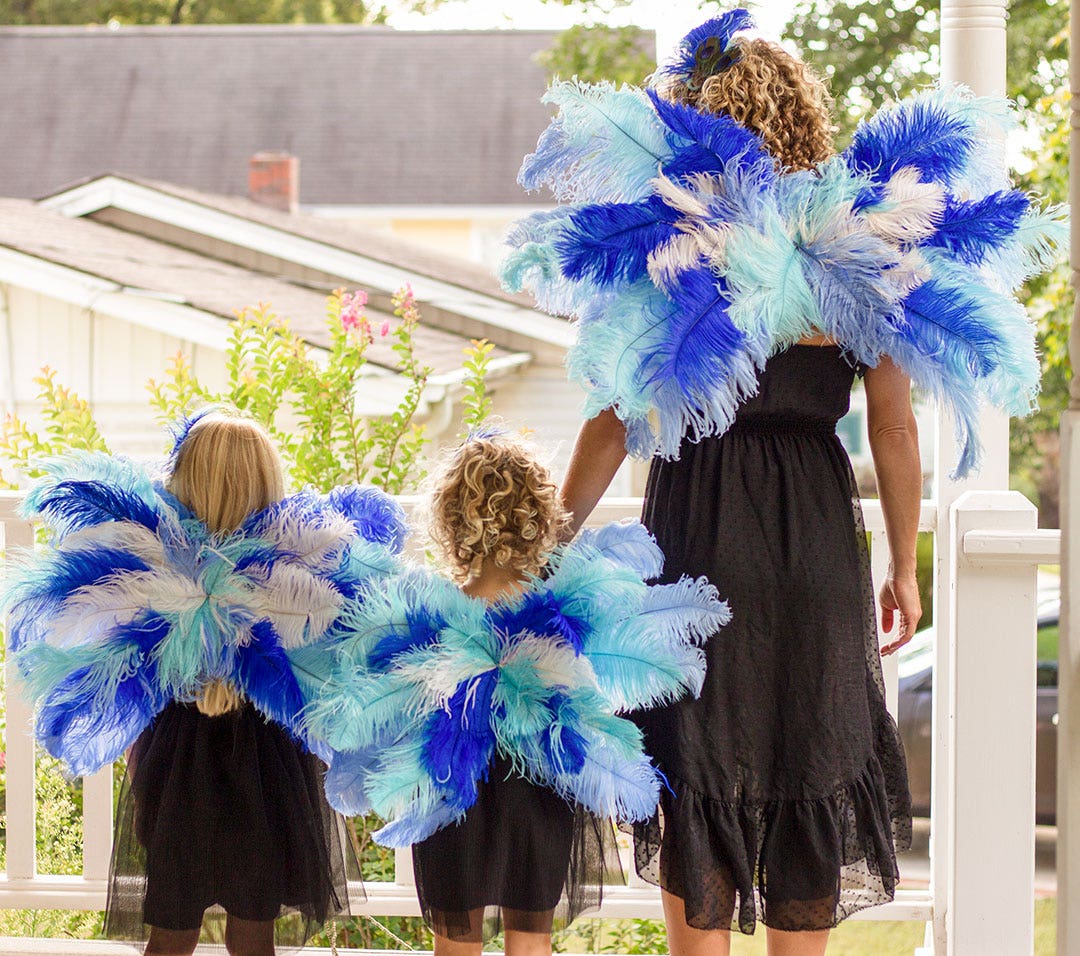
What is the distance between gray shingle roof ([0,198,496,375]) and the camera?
7.76 meters

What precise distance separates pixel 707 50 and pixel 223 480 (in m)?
1.03

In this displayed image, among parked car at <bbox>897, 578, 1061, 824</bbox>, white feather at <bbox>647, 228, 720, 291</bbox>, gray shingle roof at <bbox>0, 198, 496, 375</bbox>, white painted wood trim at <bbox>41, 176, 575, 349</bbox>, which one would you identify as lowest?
parked car at <bbox>897, 578, 1061, 824</bbox>

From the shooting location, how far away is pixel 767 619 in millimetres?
2121

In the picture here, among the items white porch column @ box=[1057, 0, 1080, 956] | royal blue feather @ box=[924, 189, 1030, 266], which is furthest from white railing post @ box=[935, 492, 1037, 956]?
white porch column @ box=[1057, 0, 1080, 956]

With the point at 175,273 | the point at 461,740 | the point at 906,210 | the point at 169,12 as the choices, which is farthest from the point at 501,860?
the point at 169,12

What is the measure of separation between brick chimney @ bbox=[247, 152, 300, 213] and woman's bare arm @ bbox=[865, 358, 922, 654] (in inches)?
484

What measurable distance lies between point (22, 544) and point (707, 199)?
161 cm

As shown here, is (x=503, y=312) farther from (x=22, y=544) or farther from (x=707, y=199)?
(x=707, y=199)

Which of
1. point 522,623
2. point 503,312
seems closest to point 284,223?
point 503,312

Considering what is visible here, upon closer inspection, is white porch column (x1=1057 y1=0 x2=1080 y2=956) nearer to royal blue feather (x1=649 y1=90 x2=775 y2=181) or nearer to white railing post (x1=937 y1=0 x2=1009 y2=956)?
royal blue feather (x1=649 y1=90 x2=775 y2=181)

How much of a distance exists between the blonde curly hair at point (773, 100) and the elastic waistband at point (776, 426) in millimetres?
379

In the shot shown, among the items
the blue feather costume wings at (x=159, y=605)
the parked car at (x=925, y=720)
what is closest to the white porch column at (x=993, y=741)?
the blue feather costume wings at (x=159, y=605)

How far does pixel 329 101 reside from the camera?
19453mm

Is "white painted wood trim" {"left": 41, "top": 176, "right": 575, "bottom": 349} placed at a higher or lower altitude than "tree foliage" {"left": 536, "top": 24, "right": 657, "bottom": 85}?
lower
